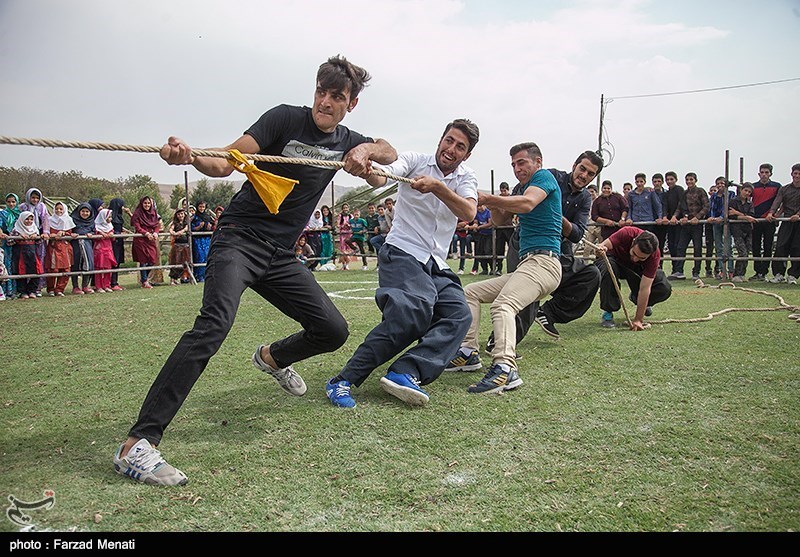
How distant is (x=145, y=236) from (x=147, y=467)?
39.6ft

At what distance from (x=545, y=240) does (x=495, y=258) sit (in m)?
9.39

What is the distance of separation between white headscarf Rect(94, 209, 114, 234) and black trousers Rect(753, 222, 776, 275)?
527 inches

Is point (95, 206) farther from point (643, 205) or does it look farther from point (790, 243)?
point (790, 243)

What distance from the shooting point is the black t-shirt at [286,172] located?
3.91m

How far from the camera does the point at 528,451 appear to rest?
3.47 m

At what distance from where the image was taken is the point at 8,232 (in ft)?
41.3

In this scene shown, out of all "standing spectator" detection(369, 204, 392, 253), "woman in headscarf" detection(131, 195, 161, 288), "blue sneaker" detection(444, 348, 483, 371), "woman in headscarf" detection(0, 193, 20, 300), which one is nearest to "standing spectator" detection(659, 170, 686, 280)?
"standing spectator" detection(369, 204, 392, 253)

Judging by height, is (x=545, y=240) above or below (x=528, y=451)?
above

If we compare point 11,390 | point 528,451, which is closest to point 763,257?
point 528,451

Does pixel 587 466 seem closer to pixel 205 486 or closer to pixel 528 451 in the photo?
pixel 528 451

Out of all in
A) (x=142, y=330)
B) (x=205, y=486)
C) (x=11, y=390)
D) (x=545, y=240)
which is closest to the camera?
(x=205, y=486)

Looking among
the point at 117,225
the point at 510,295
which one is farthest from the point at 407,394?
the point at 117,225

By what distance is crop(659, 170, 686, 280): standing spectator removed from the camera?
43.3 ft
